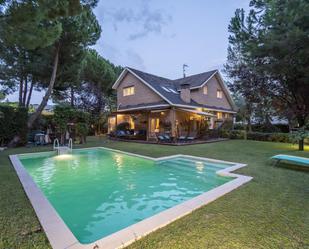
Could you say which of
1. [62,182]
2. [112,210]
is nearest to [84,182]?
[62,182]

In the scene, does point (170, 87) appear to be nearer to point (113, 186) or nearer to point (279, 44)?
point (279, 44)

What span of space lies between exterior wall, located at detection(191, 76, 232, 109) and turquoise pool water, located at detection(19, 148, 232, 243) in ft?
47.3

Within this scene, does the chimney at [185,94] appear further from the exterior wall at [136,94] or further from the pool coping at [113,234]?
the pool coping at [113,234]

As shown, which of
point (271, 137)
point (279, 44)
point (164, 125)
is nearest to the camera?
point (279, 44)

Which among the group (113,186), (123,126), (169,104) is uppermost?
(169,104)

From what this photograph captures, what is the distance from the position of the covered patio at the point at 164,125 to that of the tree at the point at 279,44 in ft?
22.2

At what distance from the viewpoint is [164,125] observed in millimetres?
20656

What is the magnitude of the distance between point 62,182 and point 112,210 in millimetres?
3485

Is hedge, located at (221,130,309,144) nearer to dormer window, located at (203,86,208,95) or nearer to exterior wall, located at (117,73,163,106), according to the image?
dormer window, located at (203,86,208,95)

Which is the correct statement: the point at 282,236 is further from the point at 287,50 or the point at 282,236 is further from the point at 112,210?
the point at 287,50

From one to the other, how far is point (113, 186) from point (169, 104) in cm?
1251

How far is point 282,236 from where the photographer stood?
342cm

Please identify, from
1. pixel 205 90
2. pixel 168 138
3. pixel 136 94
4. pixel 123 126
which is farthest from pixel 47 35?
pixel 205 90

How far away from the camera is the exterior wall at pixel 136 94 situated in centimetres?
2203
